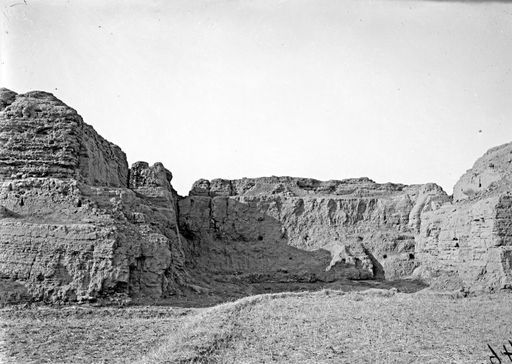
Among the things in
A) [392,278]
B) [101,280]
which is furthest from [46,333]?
[392,278]

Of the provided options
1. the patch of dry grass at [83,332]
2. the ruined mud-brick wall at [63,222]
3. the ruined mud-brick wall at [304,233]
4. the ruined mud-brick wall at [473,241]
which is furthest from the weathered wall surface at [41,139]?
the ruined mud-brick wall at [473,241]

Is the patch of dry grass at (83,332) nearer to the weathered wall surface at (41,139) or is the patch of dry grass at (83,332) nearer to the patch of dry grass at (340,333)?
the patch of dry grass at (340,333)

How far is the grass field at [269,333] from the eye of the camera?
12234 millimetres

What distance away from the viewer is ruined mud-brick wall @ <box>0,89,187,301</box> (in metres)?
18.2

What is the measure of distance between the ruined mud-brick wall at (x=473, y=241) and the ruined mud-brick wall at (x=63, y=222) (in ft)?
35.9

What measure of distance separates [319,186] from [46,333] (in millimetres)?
27844

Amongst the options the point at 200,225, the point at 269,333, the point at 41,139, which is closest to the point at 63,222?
the point at 41,139

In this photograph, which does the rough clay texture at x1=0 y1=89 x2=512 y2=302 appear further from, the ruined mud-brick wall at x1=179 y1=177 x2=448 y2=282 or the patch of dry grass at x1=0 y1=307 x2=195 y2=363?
the patch of dry grass at x1=0 y1=307 x2=195 y2=363

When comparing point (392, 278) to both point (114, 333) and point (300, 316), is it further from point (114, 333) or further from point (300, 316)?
point (114, 333)

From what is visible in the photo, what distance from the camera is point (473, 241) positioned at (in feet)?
75.9

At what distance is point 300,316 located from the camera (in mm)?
15750

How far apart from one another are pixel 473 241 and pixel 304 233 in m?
12.5

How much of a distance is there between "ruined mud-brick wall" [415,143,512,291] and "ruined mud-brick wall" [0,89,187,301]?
10956mm

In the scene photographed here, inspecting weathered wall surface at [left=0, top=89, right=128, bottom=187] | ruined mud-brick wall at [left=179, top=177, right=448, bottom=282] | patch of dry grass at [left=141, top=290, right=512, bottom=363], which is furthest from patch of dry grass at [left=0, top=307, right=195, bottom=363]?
ruined mud-brick wall at [left=179, top=177, right=448, bottom=282]
